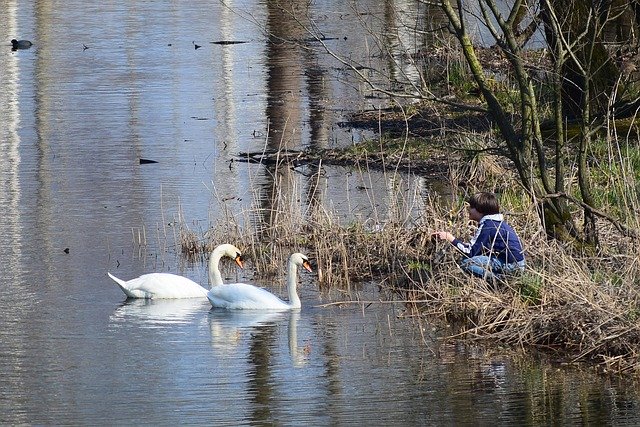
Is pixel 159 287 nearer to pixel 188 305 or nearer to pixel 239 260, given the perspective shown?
pixel 188 305

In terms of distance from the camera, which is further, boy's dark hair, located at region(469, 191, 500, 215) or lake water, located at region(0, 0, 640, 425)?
boy's dark hair, located at region(469, 191, 500, 215)

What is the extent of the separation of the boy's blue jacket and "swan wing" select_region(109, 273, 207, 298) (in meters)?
2.28

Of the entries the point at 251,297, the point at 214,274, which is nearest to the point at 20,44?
the point at 214,274

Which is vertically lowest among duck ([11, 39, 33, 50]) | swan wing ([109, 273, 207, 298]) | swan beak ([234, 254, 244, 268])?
swan wing ([109, 273, 207, 298])

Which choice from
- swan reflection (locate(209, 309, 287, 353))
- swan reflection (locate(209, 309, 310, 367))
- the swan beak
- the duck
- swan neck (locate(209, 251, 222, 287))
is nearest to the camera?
swan reflection (locate(209, 309, 310, 367))

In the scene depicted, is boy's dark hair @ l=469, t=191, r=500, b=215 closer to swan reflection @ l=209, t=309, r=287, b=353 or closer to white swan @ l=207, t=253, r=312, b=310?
white swan @ l=207, t=253, r=312, b=310

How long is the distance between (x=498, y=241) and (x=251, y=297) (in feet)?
6.55

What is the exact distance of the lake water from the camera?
339 inches

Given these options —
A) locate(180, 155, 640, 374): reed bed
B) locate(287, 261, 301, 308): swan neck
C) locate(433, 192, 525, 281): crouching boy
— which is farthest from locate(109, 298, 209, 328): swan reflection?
locate(433, 192, 525, 281): crouching boy

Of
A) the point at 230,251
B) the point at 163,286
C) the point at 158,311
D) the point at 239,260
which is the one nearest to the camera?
the point at 158,311

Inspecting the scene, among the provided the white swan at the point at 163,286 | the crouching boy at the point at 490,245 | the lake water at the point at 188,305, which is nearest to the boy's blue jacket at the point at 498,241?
the crouching boy at the point at 490,245

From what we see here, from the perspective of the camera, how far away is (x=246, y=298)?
11195 mm

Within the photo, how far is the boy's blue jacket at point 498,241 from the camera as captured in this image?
11.0 meters

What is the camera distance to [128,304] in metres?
11.5
